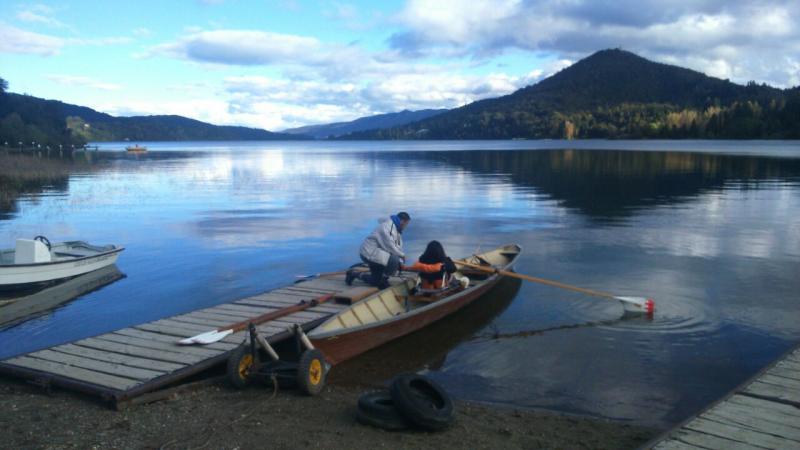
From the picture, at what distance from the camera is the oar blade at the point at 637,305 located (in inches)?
554

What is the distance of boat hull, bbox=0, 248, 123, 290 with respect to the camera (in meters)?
16.1

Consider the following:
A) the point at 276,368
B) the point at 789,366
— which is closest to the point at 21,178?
the point at 276,368

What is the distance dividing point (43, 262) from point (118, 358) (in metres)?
8.77

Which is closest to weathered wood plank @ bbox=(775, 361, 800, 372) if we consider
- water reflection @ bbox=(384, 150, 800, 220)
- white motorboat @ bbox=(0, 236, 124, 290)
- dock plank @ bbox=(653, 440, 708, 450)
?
dock plank @ bbox=(653, 440, 708, 450)

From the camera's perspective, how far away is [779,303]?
14938 millimetres

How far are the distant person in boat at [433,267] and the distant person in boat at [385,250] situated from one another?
0.39m

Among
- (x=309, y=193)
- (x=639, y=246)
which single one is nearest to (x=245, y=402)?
(x=639, y=246)

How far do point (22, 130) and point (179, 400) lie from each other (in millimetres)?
143176

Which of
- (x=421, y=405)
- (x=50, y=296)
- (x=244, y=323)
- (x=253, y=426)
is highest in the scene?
(x=244, y=323)

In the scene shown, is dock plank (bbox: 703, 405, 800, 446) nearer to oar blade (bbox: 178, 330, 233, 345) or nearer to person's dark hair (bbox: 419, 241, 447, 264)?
person's dark hair (bbox: 419, 241, 447, 264)

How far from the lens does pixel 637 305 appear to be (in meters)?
14.1

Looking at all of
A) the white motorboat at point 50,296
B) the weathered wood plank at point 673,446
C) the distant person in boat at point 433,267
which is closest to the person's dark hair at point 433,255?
the distant person in boat at point 433,267

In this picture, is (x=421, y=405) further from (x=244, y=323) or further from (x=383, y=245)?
(x=383, y=245)

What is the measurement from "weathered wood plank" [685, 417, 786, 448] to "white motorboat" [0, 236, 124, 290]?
16401 mm
